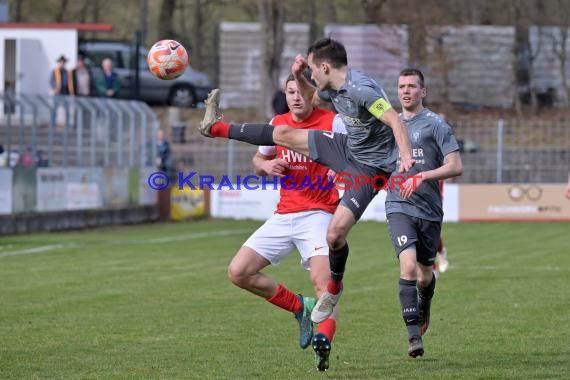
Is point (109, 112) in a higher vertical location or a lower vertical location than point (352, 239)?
higher

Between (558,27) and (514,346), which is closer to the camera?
(514,346)

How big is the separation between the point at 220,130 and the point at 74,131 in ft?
53.8

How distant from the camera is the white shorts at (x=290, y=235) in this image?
9.17 metres

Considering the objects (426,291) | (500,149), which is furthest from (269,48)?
(426,291)

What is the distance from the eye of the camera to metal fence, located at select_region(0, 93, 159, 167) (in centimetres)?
2369

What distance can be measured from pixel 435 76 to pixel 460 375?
34.9 meters

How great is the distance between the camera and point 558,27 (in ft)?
144

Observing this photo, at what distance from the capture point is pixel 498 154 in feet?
96.0

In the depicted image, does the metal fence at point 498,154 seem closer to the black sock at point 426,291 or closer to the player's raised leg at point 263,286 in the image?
the black sock at point 426,291

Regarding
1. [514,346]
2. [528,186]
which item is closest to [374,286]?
[514,346]

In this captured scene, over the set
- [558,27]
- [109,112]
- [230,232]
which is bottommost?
[230,232]

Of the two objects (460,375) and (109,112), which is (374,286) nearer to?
(460,375)

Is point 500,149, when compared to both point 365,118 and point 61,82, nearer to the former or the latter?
point 61,82

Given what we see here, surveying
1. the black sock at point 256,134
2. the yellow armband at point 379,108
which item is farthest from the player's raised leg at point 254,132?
the yellow armband at point 379,108
